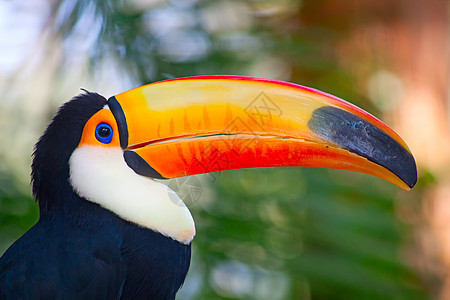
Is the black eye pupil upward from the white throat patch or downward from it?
upward

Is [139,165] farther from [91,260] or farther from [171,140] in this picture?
[91,260]

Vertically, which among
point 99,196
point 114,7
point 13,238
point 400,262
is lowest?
point 13,238

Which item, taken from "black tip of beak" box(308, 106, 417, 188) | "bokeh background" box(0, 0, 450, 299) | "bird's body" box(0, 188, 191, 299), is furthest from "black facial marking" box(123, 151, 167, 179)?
"bokeh background" box(0, 0, 450, 299)

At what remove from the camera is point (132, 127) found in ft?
5.55

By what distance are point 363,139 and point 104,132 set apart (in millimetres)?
708

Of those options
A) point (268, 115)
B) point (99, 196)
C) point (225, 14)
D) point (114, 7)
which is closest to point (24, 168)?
point (114, 7)

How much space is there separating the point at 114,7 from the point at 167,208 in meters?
1.28

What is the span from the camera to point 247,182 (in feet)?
10.3

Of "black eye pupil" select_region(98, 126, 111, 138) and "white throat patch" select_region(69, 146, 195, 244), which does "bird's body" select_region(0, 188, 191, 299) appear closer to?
"white throat patch" select_region(69, 146, 195, 244)

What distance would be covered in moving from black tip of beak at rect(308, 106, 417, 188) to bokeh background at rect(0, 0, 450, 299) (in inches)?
41.6

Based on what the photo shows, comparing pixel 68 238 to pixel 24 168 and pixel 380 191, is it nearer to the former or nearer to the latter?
pixel 24 168

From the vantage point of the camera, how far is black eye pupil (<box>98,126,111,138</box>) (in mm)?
1683

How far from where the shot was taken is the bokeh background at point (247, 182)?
9.14 ft

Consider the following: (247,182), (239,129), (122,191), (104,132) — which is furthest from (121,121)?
(247,182)
